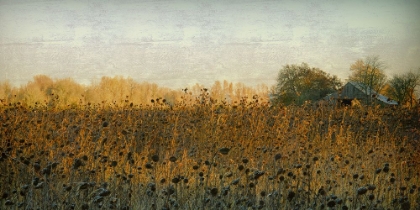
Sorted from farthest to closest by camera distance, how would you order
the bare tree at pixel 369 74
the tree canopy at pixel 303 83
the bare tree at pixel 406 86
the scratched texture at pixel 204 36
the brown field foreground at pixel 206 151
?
the tree canopy at pixel 303 83 < the bare tree at pixel 369 74 < the bare tree at pixel 406 86 < the scratched texture at pixel 204 36 < the brown field foreground at pixel 206 151

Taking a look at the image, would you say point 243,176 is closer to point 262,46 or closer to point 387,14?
point 262,46

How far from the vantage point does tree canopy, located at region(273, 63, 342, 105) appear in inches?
370

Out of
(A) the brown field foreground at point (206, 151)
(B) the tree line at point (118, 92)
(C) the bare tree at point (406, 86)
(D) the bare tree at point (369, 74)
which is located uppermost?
(D) the bare tree at point (369, 74)

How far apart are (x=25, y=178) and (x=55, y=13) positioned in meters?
3.17

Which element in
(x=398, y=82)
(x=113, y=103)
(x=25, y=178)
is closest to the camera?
(x=25, y=178)

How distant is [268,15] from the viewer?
5.99 metres

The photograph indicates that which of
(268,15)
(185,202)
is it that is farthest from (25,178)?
(268,15)

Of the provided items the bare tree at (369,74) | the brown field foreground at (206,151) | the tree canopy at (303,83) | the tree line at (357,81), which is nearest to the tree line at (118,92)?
the brown field foreground at (206,151)

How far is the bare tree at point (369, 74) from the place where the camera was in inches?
270

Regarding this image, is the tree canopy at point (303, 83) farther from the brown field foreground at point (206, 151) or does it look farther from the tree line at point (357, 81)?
the brown field foreground at point (206, 151)

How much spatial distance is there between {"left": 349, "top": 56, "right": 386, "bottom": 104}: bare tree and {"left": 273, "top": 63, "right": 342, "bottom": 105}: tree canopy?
85cm

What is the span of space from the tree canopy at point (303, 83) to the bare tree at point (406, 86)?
59.7 inches

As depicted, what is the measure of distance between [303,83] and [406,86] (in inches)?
145

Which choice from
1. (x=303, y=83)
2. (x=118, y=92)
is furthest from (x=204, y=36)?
(x=303, y=83)
